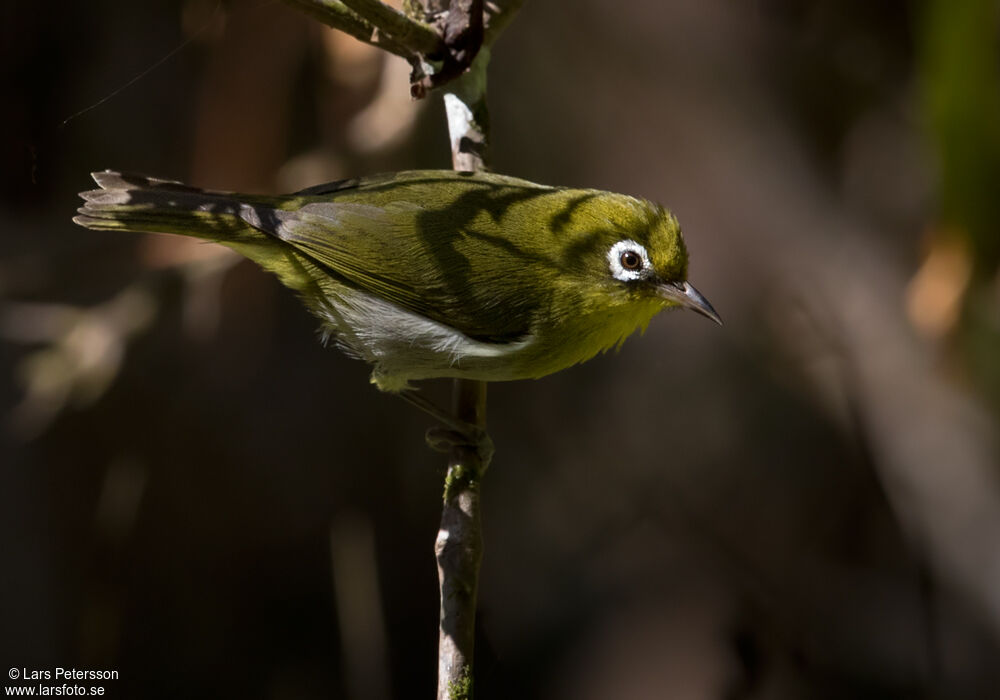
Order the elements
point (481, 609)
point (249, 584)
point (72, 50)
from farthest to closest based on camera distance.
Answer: point (481, 609), point (249, 584), point (72, 50)

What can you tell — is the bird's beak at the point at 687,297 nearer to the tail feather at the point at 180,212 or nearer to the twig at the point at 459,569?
the twig at the point at 459,569

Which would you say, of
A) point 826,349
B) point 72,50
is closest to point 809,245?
point 826,349

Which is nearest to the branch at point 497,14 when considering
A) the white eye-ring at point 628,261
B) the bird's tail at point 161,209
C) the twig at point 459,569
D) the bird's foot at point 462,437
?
the white eye-ring at point 628,261

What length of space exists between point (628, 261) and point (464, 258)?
1.78 ft

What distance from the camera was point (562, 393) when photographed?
4605 millimetres

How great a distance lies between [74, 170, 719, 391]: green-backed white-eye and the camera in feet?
9.87

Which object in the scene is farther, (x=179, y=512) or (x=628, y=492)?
(x=628, y=492)

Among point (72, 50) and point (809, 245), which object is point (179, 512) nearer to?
point (72, 50)

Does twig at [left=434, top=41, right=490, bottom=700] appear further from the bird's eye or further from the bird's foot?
the bird's eye

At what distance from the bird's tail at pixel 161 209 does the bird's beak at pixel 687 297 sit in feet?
4.48

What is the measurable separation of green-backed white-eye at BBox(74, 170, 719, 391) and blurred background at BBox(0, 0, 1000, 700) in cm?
101

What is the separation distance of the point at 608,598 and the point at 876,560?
1.32 meters

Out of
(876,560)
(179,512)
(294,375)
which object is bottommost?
(876,560)

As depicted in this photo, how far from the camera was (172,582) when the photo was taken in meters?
4.05
